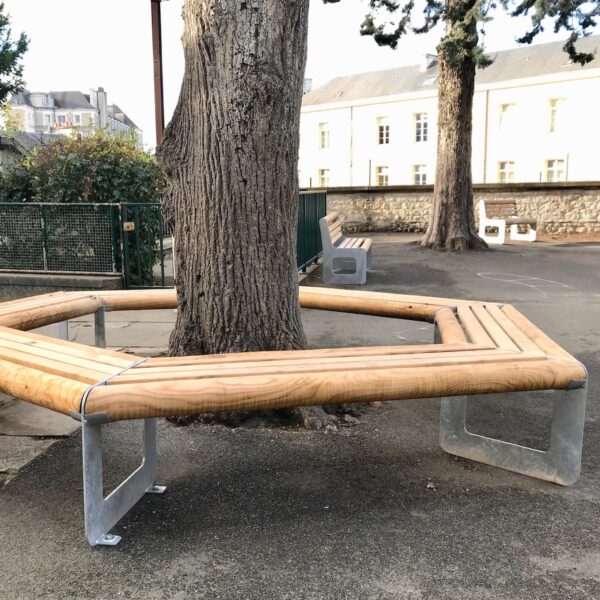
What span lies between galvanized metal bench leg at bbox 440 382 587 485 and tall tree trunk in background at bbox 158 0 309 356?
3.33ft

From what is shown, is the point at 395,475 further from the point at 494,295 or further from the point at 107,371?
the point at 494,295

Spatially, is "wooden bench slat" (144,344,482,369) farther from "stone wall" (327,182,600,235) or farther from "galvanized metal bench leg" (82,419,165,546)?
"stone wall" (327,182,600,235)

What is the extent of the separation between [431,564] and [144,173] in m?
7.64

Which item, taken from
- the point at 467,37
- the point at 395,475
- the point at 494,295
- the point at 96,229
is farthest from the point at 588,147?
the point at 395,475

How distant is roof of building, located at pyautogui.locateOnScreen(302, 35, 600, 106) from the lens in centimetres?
3856

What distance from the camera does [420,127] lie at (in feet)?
141

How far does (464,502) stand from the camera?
278 cm

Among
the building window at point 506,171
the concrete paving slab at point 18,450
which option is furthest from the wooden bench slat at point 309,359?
the building window at point 506,171

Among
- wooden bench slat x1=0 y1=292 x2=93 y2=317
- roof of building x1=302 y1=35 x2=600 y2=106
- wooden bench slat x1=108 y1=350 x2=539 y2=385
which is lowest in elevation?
wooden bench slat x1=108 y1=350 x2=539 y2=385

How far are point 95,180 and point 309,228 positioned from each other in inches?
133

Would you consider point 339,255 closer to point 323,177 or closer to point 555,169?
point 555,169

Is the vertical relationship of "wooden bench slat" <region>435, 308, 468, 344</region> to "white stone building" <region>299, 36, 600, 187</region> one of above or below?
below

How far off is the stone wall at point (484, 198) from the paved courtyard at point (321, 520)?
48.5 ft

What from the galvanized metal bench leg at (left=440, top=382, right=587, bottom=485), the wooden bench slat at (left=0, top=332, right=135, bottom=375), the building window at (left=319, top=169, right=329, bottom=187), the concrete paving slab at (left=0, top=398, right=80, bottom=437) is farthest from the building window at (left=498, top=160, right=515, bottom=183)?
the wooden bench slat at (left=0, top=332, right=135, bottom=375)
